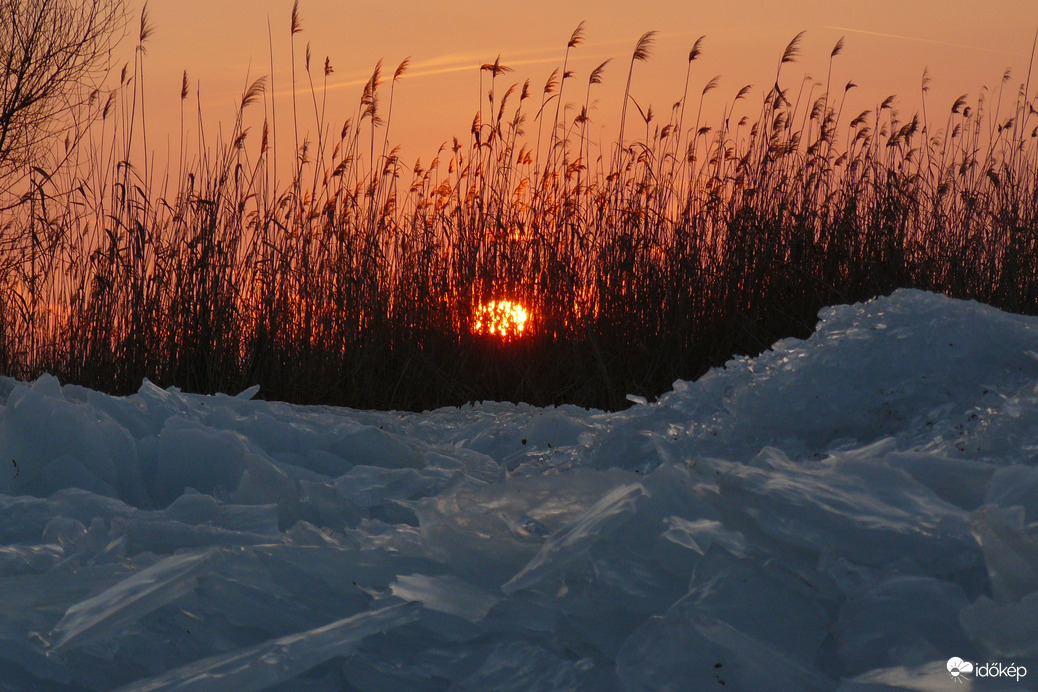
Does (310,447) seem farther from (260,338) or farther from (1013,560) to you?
(260,338)

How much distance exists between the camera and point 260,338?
3.23 metres

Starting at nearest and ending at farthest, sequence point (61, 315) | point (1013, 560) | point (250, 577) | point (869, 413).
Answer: point (1013, 560), point (250, 577), point (869, 413), point (61, 315)

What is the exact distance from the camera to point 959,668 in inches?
22.0

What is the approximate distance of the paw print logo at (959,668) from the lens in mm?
548

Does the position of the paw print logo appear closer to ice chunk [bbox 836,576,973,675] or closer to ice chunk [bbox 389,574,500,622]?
ice chunk [bbox 836,576,973,675]

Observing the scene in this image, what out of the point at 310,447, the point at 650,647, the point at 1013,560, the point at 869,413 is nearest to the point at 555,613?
the point at 650,647

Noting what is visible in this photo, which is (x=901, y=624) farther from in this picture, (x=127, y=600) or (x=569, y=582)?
(x=127, y=600)

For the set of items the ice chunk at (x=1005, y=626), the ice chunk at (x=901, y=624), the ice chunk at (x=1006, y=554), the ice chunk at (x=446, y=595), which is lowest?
the ice chunk at (x=446, y=595)

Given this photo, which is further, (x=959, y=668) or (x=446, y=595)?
(x=446, y=595)

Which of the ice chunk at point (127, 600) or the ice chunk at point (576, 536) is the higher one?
the ice chunk at point (576, 536)

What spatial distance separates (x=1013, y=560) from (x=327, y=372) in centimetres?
284

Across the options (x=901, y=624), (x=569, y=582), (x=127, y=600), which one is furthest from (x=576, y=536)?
(x=127, y=600)

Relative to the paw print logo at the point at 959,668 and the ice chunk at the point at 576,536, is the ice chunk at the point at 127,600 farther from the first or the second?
the paw print logo at the point at 959,668

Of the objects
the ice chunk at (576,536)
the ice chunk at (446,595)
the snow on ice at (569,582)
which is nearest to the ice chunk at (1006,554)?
the snow on ice at (569,582)
